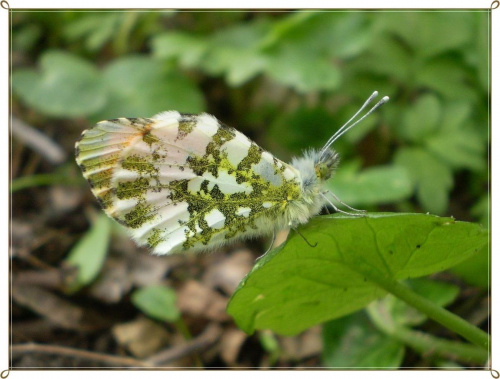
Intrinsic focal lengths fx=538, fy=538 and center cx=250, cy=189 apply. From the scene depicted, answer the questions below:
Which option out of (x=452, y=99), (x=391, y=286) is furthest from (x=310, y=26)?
(x=391, y=286)

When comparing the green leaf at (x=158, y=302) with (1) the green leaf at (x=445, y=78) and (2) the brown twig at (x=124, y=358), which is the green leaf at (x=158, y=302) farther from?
(1) the green leaf at (x=445, y=78)

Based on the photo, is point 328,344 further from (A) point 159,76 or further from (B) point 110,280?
(A) point 159,76

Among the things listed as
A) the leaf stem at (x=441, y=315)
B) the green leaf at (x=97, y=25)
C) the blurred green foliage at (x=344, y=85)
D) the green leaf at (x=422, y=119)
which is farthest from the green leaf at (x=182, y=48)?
the leaf stem at (x=441, y=315)

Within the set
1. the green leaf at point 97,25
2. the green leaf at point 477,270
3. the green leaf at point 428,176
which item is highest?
the green leaf at point 97,25

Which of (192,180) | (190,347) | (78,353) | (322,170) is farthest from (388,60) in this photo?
(78,353)

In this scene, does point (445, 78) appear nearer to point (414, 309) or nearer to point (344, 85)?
point (344, 85)

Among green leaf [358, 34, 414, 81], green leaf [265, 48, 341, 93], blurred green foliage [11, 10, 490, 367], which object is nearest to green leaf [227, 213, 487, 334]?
blurred green foliage [11, 10, 490, 367]
